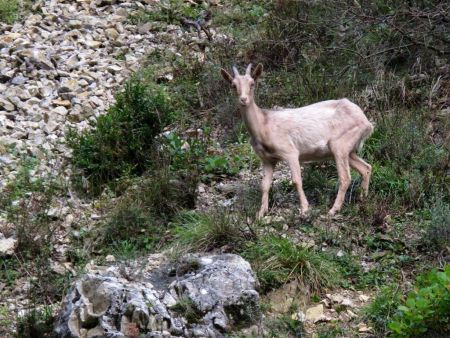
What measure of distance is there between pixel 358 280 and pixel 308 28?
6042mm

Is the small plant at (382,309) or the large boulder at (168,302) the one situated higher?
the large boulder at (168,302)

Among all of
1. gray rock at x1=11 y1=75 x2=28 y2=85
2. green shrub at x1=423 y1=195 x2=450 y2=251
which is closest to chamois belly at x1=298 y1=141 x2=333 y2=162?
green shrub at x1=423 y1=195 x2=450 y2=251

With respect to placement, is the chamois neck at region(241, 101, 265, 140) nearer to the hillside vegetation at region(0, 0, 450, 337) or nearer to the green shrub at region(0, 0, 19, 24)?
the hillside vegetation at region(0, 0, 450, 337)

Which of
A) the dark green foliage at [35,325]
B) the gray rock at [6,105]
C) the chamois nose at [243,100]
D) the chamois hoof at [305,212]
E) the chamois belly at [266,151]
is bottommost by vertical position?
the gray rock at [6,105]

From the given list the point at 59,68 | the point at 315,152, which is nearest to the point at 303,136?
the point at 315,152

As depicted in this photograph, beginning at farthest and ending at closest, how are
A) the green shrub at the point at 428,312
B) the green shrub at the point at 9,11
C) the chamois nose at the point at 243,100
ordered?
1. the green shrub at the point at 9,11
2. the chamois nose at the point at 243,100
3. the green shrub at the point at 428,312

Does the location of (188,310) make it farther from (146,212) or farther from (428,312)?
(146,212)

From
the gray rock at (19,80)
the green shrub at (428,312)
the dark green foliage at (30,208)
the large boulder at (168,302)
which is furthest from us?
the gray rock at (19,80)

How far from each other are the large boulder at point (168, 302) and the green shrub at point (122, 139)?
117 inches

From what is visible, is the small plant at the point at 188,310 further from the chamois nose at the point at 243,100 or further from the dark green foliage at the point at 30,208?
the chamois nose at the point at 243,100

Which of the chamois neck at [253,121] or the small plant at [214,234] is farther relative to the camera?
the chamois neck at [253,121]

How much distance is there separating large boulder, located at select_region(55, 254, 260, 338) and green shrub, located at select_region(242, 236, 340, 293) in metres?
0.39

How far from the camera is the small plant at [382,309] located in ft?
23.1

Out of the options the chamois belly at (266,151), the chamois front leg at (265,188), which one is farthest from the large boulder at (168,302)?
the chamois belly at (266,151)
